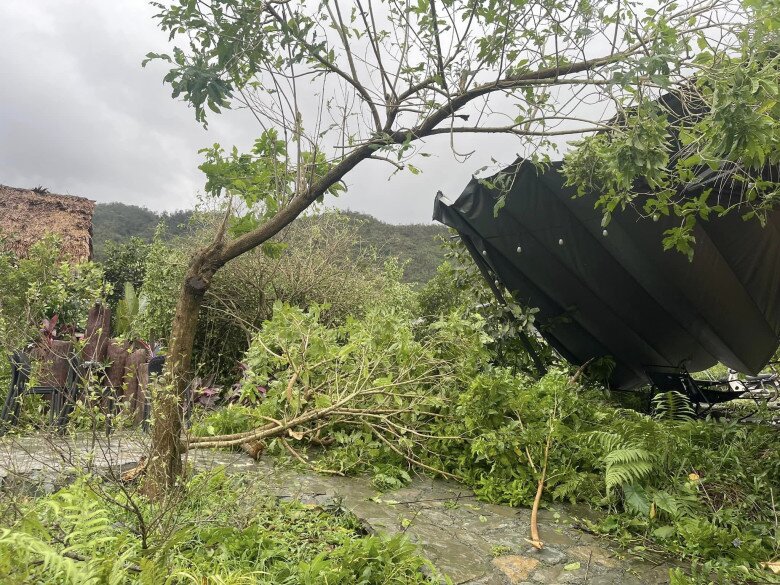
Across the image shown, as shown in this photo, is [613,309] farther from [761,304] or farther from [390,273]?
[390,273]

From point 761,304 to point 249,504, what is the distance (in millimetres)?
6009

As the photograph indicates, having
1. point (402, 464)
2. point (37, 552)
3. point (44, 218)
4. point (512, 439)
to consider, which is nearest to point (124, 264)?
point (44, 218)

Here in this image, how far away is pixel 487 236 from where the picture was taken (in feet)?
18.4

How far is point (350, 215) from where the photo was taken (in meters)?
24.0

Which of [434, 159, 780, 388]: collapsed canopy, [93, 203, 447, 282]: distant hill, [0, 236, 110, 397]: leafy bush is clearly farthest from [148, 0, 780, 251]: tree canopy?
[93, 203, 447, 282]: distant hill

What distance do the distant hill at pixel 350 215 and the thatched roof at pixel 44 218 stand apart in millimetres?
6248

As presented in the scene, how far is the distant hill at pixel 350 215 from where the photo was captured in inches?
894

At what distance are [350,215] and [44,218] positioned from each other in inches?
472

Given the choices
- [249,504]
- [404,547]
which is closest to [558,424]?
[404,547]

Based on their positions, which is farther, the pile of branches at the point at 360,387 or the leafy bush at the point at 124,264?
the leafy bush at the point at 124,264

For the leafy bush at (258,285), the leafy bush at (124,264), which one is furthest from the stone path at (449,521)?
the leafy bush at (124,264)

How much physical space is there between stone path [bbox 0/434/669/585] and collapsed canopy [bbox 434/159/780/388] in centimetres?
265

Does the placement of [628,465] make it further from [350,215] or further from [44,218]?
[350,215]

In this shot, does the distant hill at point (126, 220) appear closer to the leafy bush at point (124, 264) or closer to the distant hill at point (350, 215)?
the distant hill at point (350, 215)
